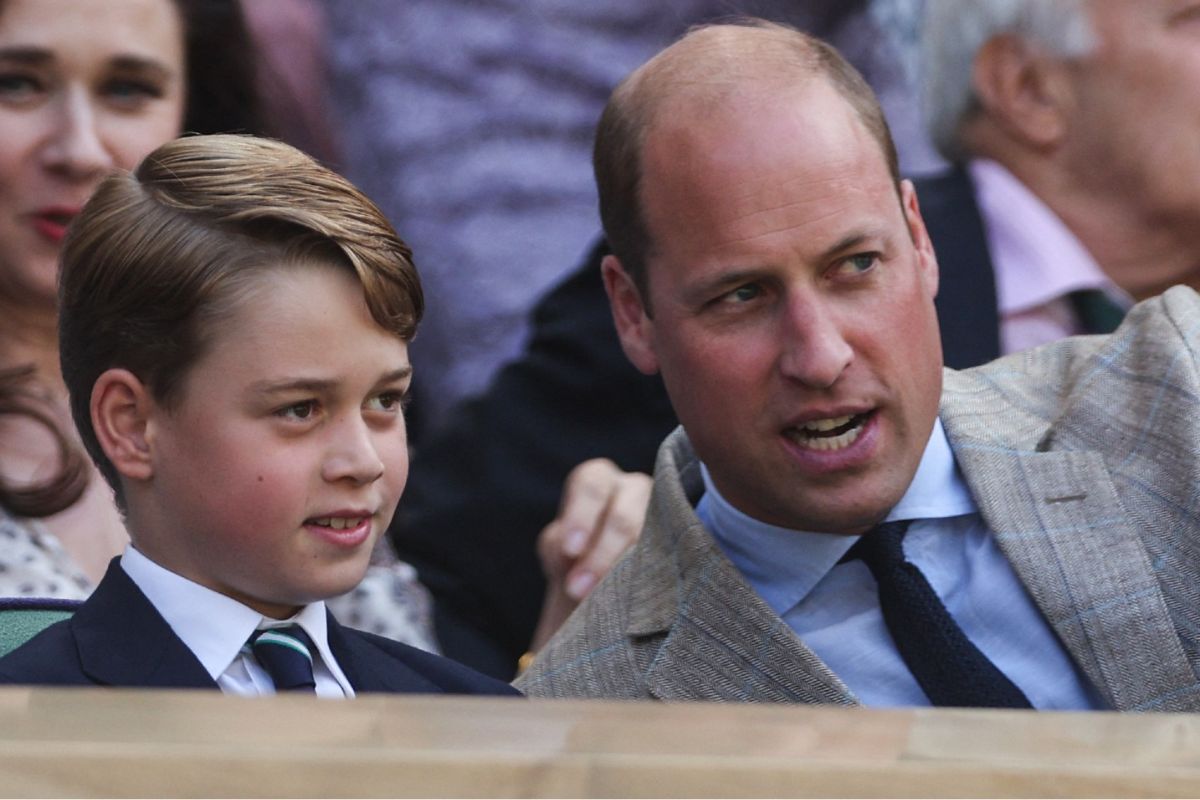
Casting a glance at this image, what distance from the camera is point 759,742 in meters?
0.94

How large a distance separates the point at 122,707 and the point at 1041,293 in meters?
2.13

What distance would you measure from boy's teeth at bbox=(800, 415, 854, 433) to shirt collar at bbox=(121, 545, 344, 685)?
2.20ft

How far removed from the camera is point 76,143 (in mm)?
2396

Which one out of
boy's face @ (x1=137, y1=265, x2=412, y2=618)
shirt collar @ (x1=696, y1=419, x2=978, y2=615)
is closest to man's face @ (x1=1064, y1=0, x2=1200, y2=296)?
shirt collar @ (x1=696, y1=419, x2=978, y2=615)

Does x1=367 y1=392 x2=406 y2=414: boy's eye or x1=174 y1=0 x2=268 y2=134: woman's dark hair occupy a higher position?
x1=367 y1=392 x2=406 y2=414: boy's eye

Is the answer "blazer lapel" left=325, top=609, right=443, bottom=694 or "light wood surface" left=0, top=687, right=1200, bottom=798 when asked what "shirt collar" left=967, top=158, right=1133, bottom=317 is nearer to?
"blazer lapel" left=325, top=609, right=443, bottom=694

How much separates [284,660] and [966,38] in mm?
1992

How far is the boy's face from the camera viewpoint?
1.45m

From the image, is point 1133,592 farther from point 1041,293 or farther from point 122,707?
point 122,707

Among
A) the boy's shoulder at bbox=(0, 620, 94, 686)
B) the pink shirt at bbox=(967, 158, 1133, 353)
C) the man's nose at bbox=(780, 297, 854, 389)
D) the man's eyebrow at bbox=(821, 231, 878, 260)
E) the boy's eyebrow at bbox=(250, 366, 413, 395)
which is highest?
the boy's eyebrow at bbox=(250, 366, 413, 395)

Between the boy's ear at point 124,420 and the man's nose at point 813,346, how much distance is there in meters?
0.68

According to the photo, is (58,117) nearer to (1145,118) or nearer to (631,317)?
(631,317)

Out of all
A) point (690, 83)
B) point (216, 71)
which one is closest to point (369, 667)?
point (690, 83)

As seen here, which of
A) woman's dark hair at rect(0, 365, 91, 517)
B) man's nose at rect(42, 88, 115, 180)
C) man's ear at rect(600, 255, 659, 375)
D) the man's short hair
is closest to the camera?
the man's short hair
